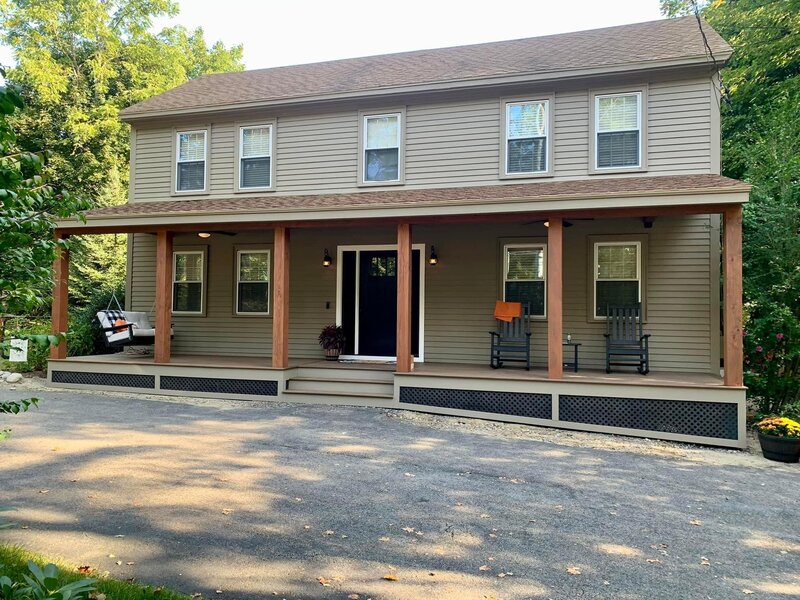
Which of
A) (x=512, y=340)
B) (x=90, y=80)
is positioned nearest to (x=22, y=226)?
(x=512, y=340)

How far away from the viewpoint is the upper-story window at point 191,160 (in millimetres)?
10305

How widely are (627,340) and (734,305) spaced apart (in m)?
1.71

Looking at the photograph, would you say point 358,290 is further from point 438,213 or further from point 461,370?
point 438,213

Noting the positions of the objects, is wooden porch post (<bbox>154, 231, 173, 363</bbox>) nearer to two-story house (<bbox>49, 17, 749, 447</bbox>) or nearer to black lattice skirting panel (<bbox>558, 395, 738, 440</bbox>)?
two-story house (<bbox>49, 17, 749, 447</bbox>)

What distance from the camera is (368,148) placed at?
31.0 feet

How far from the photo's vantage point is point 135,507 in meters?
3.67

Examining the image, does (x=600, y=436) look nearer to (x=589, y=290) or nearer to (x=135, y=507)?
(x=589, y=290)

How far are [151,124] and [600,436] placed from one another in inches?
396

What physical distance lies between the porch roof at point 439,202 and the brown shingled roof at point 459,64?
1843mm

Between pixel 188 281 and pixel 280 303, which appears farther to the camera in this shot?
pixel 188 281

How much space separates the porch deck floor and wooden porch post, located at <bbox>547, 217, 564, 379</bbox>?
0.23m

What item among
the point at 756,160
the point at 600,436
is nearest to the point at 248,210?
the point at 600,436

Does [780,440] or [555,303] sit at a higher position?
[555,303]

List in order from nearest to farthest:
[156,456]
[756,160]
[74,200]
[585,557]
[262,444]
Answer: [74,200]
[585,557]
[156,456]
[262,444]
[756,160]
